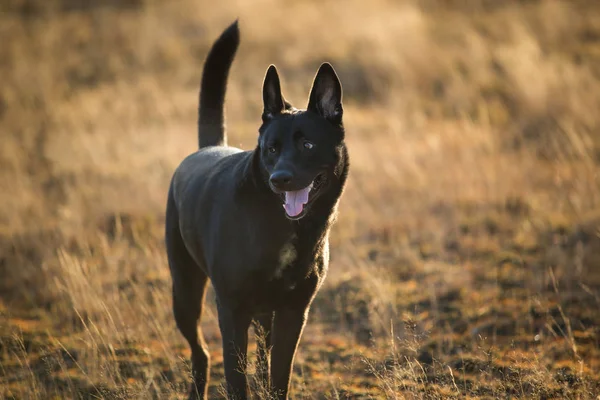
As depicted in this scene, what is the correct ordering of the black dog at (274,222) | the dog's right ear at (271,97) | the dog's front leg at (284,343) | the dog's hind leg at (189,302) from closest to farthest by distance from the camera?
the black dog at (274,222) → the dog's front leg at (284,343) → the dog's right ear at (271,97) → the dog's hind leg at (189,302)

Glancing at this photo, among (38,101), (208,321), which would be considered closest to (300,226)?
(208,321)

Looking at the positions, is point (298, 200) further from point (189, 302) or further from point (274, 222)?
point (189, 302)

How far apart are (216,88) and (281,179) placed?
1400 mm

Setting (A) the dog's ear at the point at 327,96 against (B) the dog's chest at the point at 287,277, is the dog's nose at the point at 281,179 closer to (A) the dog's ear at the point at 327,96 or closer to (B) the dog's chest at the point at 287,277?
(B) the dog's chest at the point at 287,277

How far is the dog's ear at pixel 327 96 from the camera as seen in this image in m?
3.01

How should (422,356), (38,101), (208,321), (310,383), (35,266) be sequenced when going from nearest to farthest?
(310,383)
(422,356)
(208,321)
(35,266)
(38,101)

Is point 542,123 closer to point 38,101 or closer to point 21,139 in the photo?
point 21,139

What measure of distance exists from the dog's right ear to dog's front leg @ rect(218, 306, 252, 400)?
0.92 m

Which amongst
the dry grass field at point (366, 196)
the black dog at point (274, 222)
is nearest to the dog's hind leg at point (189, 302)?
the dry grass field at point (366, 196)

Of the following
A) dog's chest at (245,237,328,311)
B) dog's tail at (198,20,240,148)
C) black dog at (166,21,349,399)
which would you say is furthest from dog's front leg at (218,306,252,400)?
dog's tail at (198,20,240,148)

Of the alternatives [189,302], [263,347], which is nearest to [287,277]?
[263,347]

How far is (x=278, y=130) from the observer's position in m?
2.95

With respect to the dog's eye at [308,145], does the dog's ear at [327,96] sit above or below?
above

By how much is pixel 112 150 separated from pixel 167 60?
4.79 meters
